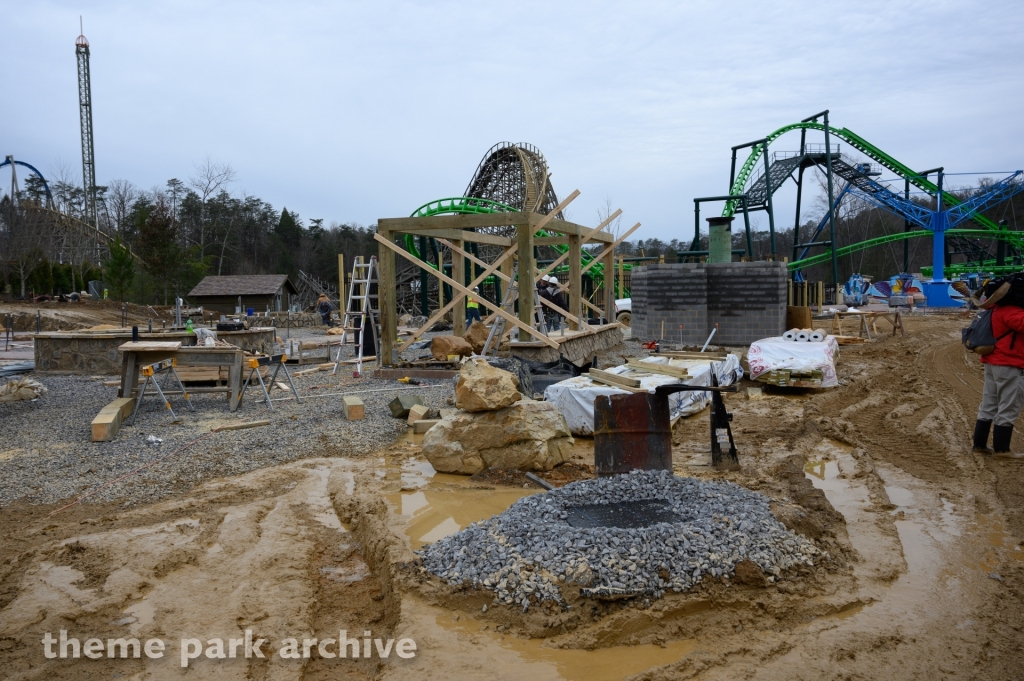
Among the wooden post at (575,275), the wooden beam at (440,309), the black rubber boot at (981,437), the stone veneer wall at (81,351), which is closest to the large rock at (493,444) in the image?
the black rubber boot at (981,437)

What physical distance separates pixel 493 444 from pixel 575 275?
27.9 feet

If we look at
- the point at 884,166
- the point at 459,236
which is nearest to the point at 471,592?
the point at 459,236

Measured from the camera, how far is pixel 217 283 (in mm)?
33875

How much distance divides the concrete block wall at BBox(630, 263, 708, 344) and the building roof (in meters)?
20.5

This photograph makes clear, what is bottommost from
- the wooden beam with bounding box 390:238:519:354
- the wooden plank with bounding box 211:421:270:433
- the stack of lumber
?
the wooden plank with bounding box 211:421:270:433

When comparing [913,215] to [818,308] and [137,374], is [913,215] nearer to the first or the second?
[818,308]

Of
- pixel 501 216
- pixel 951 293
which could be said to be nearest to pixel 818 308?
pixel 951 293

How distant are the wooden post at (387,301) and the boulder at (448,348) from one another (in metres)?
0.77

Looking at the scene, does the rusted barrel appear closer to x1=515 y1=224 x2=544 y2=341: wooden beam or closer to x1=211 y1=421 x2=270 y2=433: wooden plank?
x1=211 y1=421 x2=270 y2=433: wooden plank

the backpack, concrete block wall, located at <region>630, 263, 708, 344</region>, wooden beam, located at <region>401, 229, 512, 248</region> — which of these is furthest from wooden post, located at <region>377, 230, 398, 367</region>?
the backpack

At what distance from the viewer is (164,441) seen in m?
7.61

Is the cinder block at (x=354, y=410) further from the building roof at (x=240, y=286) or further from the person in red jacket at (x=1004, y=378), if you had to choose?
the building roof at (x=240, y=286)

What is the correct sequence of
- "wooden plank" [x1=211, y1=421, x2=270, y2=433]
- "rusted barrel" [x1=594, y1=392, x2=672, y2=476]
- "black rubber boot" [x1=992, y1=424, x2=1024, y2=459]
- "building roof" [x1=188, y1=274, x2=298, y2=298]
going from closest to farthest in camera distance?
"rusted barrel" [x1=594, y1=392, x2=672, y2=476], "black rubber boot" [x1=992, y1=424, x2=1024, y2=459], "wooden plank" [x1=211, y1=421, x2=270, y2=433], "building roof" [x1=188, y1=274, x2=298, y2=298]

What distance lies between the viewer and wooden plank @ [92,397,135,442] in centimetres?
757
